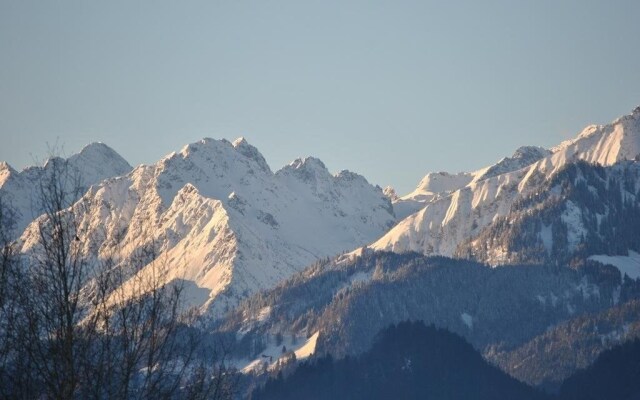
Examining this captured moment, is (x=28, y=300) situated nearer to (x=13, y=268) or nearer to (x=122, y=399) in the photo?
(x=13, y=268)

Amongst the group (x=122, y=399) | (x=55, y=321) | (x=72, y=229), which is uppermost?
(x=72, y=229)

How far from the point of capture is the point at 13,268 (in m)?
37.4

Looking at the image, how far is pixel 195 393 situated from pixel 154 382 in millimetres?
1574

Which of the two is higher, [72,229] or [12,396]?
[72,229]

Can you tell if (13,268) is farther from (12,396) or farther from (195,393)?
(195,393)

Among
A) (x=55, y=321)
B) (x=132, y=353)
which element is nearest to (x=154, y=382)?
(x=132, y=353)

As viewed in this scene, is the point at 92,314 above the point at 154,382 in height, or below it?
above

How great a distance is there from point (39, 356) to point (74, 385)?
4.92 ft

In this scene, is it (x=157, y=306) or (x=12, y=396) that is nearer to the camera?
(x=12, y=396)

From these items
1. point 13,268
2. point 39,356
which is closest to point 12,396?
point 39,356

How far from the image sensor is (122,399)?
36.0m

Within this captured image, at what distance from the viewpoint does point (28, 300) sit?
36.6m

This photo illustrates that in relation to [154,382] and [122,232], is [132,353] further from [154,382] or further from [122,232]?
[122,232]

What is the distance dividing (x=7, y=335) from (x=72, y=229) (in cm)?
372
